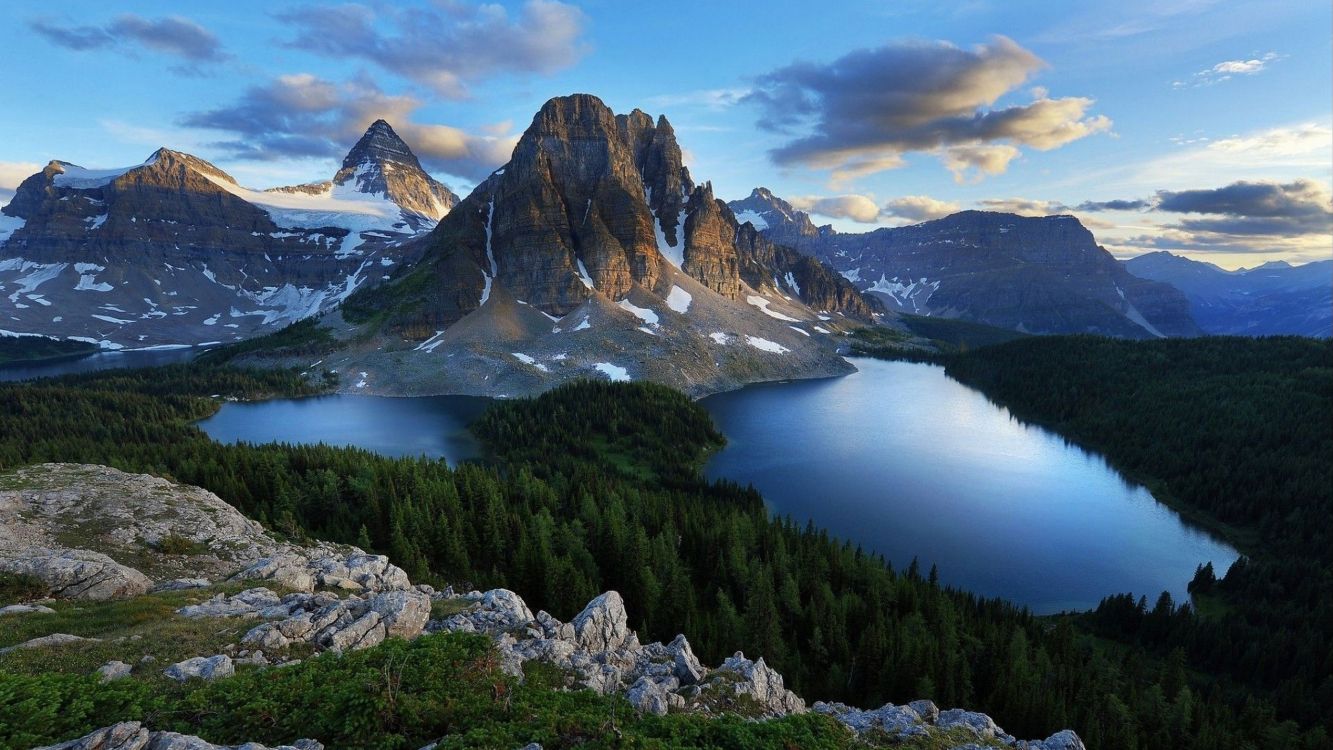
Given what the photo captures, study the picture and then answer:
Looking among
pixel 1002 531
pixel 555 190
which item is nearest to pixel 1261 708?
pixel 1002 531

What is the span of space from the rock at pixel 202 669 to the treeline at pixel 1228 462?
47128mm

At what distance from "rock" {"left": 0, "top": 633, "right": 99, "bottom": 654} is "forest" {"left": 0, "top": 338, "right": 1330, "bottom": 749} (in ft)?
64.2

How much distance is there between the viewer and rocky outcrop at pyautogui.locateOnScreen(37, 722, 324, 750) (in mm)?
9344

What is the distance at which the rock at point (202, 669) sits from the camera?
1257cm

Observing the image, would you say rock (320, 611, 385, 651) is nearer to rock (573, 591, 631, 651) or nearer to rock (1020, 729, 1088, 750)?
rock (573, 591, 631, 651)

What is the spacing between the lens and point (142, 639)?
14.2m

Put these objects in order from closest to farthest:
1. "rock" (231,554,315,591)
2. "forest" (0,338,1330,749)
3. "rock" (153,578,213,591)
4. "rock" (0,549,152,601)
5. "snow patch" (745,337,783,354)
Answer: "rock" (0,549,152,601)
"rock" (153,578,213,591)
"rock" (231,554,315,591)
"forest" (0,338,1330,749)
"snow patch" (745,337,783,354)

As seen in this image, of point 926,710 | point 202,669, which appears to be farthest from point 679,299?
point 202,669

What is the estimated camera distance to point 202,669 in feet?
42.1

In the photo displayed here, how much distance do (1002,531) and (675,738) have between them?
58.0m

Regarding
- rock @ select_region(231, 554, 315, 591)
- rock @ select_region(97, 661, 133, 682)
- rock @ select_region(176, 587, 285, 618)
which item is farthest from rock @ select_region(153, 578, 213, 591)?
rock @ select_region(97, 661, 133, 682)

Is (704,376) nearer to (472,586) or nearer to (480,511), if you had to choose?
(480,511)

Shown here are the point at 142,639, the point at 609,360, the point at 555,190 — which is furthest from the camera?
the point at 555,190

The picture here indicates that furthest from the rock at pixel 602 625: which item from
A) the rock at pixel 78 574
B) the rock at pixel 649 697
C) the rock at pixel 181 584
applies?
the rock at pixel 78 574
